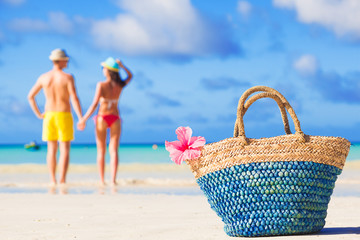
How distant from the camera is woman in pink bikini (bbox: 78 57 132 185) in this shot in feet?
25.6

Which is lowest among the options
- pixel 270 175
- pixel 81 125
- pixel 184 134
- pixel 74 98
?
pixel 270 175

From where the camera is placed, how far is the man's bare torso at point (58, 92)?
7.89 metres

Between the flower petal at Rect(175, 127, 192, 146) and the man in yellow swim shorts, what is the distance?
15.8 feet

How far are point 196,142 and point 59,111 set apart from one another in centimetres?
523

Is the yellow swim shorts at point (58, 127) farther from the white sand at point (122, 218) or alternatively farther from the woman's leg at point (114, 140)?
the white sand at point (122, 218)

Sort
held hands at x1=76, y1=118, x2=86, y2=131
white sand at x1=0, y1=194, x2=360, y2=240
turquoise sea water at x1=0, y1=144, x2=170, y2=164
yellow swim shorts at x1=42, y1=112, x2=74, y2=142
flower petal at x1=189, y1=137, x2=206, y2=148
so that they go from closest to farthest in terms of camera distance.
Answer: flower petal at x1=189, y1=137, x2=206, y2=148
white sand at x1=0, y1=194, x2=360, y2=240
held hands at x1=76, y1=118, x2=86, y2=131
yellow swim shorts at x1=42, y1=112, x2=74, y2=142
turquoise sea water at x1=0, y1=144, x2=170, y2=164

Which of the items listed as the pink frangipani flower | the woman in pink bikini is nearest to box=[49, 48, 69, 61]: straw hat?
the woman in pink bikini

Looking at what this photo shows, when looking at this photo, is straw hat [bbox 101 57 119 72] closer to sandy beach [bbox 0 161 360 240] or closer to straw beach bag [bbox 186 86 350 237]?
sandy beach [bbox 0 161 360 240]

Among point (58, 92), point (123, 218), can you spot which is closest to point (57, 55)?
point (58, 92)

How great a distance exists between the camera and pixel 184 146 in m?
3.07

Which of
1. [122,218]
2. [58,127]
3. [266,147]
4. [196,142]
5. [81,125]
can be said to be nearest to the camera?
[266,147]

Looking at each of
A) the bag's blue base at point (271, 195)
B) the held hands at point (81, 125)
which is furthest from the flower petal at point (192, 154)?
the held hands at point (81, 125)

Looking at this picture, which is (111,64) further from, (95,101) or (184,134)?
(184,134)

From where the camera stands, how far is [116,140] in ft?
26.0
